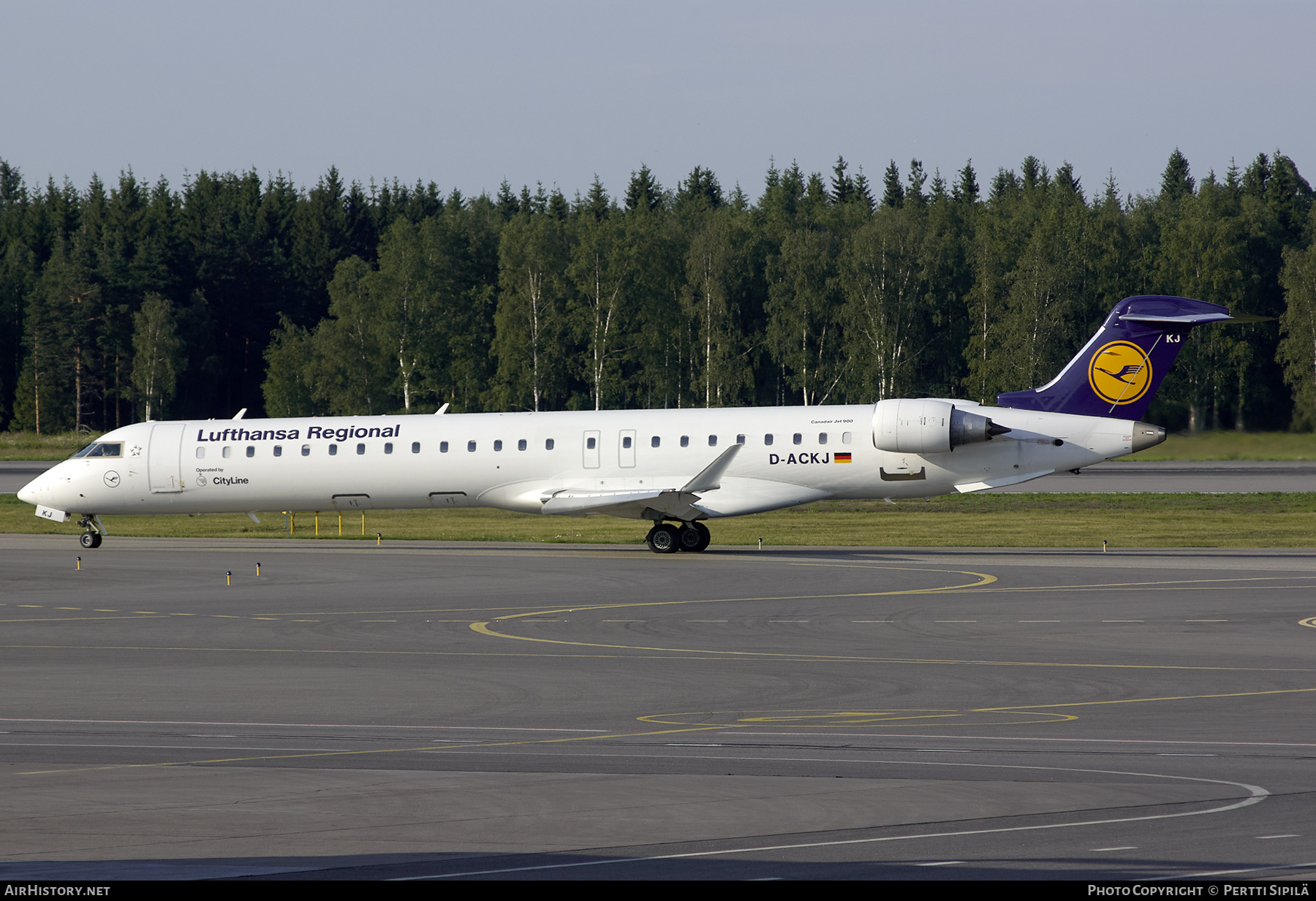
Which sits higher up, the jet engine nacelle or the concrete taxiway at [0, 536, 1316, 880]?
the jet engine nacelle

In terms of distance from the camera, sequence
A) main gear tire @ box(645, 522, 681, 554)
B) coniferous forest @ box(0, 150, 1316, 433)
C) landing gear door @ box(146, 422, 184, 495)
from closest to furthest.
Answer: main gear tire @ box(645, 522, 681, 554) < landing gear door @ box(146, 422, 184, 495) < coniferous forest @ box(0, 150, 1316, 433)

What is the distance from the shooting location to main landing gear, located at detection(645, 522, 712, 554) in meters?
33.4

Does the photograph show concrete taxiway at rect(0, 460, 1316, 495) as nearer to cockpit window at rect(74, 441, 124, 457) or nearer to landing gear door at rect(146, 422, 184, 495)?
cockpit window at rect(74, 441, 124, 457)

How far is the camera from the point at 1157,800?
33.3 feet

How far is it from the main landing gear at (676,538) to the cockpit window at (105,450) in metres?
14.0

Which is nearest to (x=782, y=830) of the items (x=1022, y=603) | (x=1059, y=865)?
(x=1059, y=865)

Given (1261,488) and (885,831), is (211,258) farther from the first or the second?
(885,831)

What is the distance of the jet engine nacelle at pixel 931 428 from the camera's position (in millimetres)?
32031

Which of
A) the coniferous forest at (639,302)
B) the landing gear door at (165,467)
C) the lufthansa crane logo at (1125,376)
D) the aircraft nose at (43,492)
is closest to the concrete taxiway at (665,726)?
the lufthansa crane logo at (1125,376)

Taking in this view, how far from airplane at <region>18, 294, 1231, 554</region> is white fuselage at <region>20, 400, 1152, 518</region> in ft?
0.13

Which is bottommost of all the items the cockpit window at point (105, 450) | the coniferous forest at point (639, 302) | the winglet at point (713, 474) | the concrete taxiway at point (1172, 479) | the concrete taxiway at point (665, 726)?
the concrete taxiway at point (665, 726)

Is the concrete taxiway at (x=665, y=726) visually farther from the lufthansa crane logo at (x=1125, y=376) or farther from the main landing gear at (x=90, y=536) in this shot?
the main landing gear at (x=90, y=536)

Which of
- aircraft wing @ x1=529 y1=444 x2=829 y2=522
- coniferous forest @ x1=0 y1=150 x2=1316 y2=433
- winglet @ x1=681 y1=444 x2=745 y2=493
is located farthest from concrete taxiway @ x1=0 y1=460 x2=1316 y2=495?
winglet @ x1=681 y1=444 x2=745 y2=493

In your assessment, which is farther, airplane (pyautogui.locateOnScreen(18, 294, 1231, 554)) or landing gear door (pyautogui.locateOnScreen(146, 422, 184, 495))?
landing gear door (pyautogui.locateOnScreen(146, 422, 184, 495))
